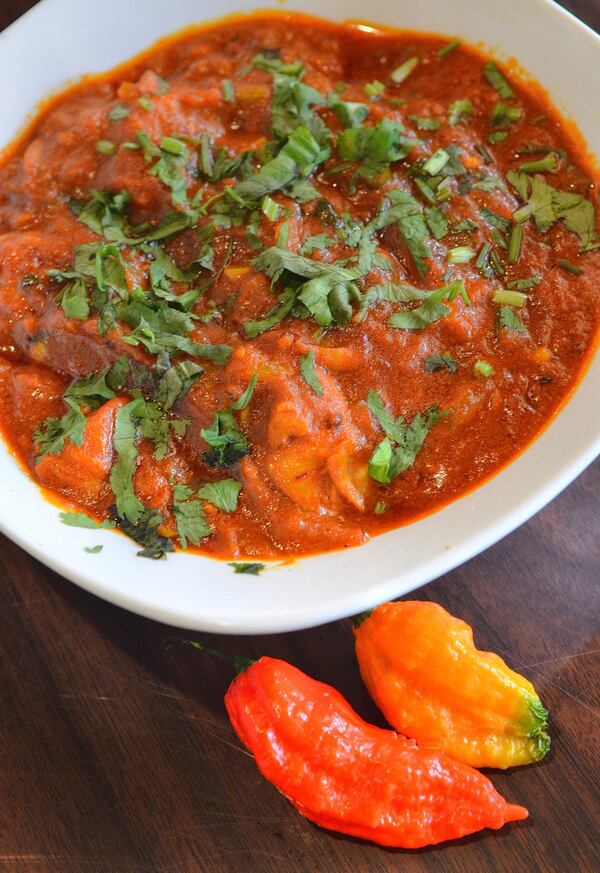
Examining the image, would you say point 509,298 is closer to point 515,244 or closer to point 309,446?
point 515,244

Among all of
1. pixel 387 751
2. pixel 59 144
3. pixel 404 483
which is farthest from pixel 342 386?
pixel 59 144

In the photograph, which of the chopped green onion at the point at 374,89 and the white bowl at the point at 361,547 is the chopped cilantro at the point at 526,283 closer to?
the white bowl at the point at 361,547

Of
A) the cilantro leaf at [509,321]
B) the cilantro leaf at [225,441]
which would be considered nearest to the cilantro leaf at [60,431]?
the cilantro leaf at [225,441]

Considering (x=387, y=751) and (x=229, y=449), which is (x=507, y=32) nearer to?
(x=229, y=449)

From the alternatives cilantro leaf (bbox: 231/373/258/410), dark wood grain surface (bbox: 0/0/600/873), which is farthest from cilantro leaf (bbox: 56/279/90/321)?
dark wood grain surface (bbox: 0/0/600/873)

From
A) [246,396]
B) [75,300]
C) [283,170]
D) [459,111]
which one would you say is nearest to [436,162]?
[459,111]

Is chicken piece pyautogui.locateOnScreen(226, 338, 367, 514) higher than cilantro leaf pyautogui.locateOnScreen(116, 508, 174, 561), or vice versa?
→ chicken piece pyautogui.locateOnScreen(226, 338, 367, 514)

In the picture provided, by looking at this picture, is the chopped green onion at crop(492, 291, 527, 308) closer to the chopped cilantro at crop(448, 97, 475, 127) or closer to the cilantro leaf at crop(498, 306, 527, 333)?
the cilantro leaf at crop(498, 306, 527, 333)

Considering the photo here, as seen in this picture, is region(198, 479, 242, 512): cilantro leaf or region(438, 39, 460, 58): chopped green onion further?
region(438, 39, 460, 58): chopped green onion
